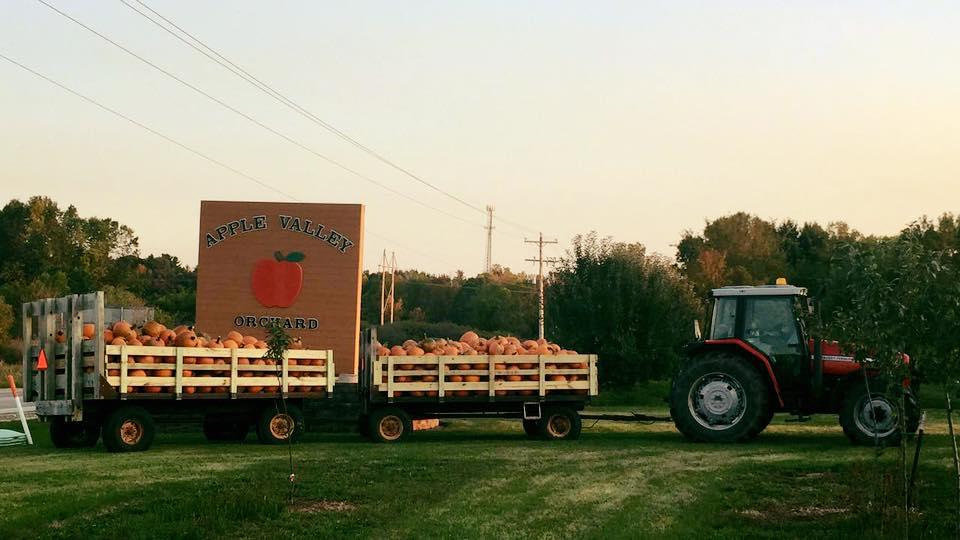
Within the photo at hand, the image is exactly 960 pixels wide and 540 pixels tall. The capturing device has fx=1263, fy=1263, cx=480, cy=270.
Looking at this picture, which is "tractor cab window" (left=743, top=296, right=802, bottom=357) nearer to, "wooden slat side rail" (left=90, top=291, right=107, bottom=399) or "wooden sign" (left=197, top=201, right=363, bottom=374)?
"wooden sign" (left=197, top=201, right=363, bottom=374)

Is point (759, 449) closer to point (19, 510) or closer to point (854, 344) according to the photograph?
point (854, 344)

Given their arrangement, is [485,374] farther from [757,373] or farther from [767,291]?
[767,291]

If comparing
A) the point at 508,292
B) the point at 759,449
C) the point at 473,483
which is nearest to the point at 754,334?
the point at 759,449

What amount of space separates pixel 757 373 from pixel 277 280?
11.2m

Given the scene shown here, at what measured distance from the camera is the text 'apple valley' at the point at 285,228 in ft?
89.7

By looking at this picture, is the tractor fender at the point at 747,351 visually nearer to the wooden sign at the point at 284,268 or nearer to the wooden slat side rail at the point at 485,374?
the wooden slat side rail at the point at 485,374

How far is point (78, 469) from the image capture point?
57.8 feet

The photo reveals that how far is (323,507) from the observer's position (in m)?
14.5

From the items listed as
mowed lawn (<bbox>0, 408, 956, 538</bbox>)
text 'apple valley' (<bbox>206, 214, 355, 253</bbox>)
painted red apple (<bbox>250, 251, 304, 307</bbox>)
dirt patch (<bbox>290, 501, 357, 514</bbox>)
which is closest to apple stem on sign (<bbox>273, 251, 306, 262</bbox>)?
painted red apple (<bbox>250, 251, 304, 307</bbox>)

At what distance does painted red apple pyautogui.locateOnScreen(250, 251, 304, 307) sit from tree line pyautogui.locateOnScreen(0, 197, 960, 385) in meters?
12.1

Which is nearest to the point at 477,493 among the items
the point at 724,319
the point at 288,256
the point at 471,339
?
the point at 724,319

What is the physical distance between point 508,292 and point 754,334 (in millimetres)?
61130

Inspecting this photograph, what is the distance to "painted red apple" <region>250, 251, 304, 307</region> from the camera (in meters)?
27.5

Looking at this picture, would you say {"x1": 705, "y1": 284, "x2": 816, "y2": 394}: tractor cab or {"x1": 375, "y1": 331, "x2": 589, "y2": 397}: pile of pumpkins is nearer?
{"x1": 705, "y1": 284, "x2": 816, "y2": 394}: tractor cab
